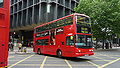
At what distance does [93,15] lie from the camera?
24453 millimetres

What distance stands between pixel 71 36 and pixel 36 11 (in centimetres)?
2564

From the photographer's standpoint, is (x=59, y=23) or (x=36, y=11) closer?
(x=59, y=23)

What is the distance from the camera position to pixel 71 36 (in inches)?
457

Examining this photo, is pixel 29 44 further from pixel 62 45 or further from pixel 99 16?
pixel 62 45

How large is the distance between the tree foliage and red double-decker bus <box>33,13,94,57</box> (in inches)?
500

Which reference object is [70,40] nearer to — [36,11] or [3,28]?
[3,28]

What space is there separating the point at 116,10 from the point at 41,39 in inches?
641

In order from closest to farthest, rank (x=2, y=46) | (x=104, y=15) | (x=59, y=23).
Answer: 1. (x=2, y=46)
2. (x=59, y=23)
3. (x=104, y=15)

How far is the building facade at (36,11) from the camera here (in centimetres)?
3329

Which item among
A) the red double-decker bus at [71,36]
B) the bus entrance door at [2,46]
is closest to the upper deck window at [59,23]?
the red double-decker bus at [71,36]

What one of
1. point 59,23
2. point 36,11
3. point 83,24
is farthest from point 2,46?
point 36,11

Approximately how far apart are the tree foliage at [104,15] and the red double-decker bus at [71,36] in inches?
500

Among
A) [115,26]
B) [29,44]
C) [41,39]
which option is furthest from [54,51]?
[29,44]

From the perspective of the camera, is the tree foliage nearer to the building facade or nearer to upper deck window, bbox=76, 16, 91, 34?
the building facade
